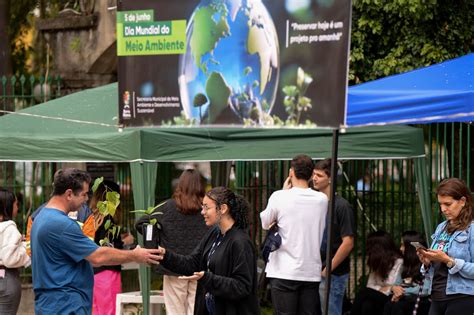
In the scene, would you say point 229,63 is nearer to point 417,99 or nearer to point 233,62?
point 233,62

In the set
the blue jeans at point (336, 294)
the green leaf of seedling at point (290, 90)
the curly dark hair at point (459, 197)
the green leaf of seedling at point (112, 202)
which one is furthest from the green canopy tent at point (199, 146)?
the green leaf of seedling at point (290, 90)

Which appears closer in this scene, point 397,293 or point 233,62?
point 233,62

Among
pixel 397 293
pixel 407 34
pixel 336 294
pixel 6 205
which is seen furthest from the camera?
pixel 407 34

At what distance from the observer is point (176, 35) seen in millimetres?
6633

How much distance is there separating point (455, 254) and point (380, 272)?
125 inches

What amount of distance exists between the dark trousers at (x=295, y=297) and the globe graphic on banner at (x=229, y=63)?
9.67 ft

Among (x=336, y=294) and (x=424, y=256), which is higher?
(x=424, y=256)

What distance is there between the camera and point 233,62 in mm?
6480

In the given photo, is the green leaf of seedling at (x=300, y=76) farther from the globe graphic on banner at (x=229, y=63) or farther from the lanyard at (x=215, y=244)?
the lanyard at (x=215, y=244)

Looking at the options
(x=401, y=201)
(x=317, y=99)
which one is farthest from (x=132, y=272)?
(x=317, y=99)

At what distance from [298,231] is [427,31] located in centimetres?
435

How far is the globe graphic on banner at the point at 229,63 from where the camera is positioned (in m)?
6.37

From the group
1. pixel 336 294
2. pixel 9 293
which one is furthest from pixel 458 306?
pixel 9 293

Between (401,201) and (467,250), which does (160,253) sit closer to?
(467,250)
